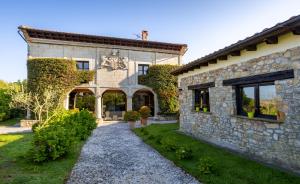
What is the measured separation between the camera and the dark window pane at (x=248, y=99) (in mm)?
7286

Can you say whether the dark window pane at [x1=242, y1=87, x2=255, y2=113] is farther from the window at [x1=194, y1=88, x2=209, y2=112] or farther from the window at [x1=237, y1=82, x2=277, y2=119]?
the window at [x1=194, y1=88, x2=209, y2=112]

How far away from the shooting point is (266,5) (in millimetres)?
7129

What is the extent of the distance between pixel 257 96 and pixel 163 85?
15.0 meters

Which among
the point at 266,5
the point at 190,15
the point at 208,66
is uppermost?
the point at 190,15

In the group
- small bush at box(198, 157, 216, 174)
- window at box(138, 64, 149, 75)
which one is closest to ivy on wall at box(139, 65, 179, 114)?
window at box(138, 64, 149, 75)

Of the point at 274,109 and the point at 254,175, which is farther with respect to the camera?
the point at 274,109

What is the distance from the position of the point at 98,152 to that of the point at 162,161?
2755 mm

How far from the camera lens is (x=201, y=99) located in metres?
10.8

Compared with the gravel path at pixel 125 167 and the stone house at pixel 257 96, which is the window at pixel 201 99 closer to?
the stone house at pixel 257 96

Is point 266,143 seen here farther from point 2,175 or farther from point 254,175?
point 2,175

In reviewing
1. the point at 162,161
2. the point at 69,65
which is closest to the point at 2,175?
the point at 162,161

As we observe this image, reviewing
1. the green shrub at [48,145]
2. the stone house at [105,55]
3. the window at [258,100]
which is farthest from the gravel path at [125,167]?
the stone house at [105,55]

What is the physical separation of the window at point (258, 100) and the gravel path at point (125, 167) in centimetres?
315

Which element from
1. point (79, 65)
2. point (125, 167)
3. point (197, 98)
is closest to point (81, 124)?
point (197, 98)
